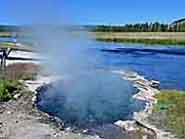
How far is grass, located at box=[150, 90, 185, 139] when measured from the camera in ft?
46.6

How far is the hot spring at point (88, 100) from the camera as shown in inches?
663

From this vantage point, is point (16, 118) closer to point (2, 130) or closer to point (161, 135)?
point (2, 130)

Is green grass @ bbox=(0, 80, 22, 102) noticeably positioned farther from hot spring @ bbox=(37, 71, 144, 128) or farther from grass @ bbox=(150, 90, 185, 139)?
grass @ bbox=(150, 90, 185, 139)

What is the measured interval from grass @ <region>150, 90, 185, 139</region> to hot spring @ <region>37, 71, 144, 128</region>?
1.03 m

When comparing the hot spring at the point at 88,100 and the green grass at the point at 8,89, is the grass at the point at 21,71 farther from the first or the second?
the green grass at the point at 8,89

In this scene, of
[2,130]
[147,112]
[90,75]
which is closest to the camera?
[2,130]

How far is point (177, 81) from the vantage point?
99.8ft

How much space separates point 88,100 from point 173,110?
5247 mm

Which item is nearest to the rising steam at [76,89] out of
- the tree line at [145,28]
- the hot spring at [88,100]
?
the hot spring at [88,100]

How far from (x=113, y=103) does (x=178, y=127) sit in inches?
254

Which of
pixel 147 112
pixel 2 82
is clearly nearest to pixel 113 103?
pixel 147 112

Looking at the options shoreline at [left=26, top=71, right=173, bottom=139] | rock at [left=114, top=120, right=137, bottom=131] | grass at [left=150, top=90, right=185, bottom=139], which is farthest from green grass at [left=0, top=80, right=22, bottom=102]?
grass at [left=150, top=90, right=185, bottom=139]

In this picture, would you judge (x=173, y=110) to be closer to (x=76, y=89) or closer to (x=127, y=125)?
(x=127, y=125)

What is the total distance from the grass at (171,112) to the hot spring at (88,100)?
40.7 inches
